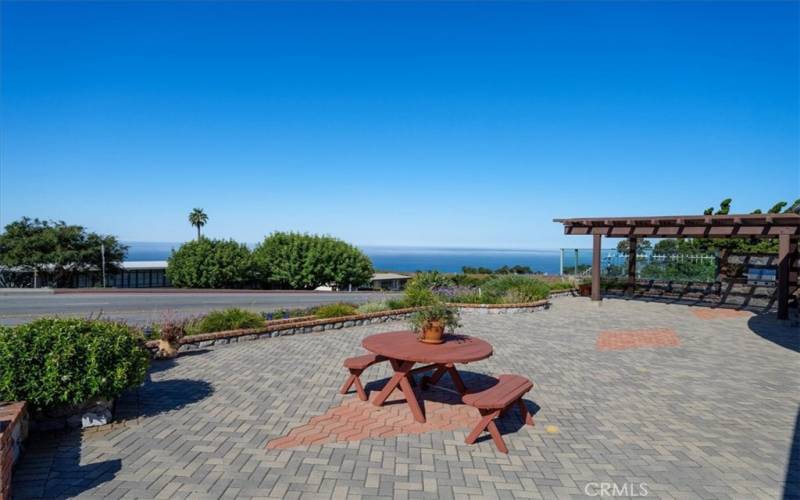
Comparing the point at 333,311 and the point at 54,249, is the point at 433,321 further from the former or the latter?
the point at 54,249

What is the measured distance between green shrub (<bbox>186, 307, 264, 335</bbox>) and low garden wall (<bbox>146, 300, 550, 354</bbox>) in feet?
0.60

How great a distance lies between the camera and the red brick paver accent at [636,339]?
9.95 m

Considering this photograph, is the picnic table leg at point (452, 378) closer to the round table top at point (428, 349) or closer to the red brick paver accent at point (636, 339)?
the round table top at point (428, 349)

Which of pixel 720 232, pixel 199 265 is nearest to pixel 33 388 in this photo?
pixel 720 232

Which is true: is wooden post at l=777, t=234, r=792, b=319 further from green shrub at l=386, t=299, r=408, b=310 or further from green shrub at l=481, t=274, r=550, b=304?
green shrub at l=386, t=299, r=408, b=310

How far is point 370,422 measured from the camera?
5.26m

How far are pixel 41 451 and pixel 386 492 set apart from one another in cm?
340

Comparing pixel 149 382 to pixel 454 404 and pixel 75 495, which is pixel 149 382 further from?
pixel 454 404

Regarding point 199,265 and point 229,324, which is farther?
point 199,265

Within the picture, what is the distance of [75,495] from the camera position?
3588mm

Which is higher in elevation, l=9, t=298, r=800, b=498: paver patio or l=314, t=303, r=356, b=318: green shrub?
l=314, t=303, r=356, b=318: green shrub

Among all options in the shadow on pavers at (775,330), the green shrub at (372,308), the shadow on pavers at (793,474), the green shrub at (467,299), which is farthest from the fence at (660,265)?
the shadow on pavers at (793,474)

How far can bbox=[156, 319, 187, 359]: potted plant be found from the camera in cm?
821

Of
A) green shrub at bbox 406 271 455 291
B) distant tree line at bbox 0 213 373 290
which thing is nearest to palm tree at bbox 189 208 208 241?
distant tree line at bbox 0 213 373 290
